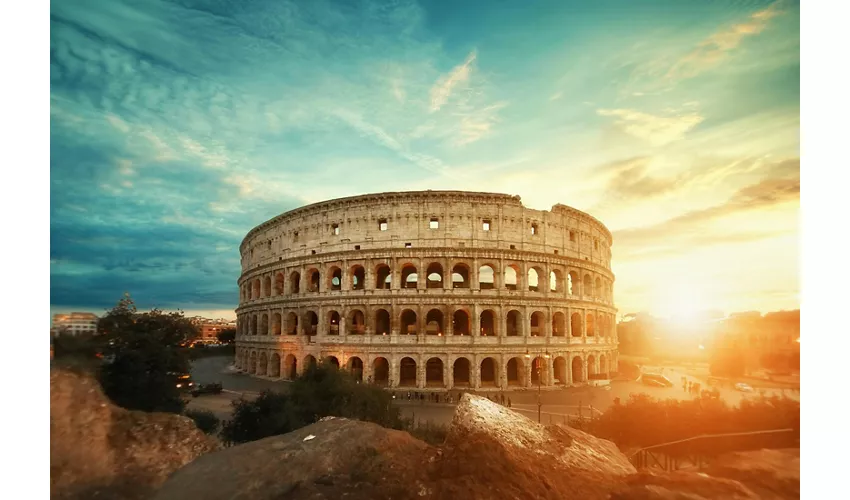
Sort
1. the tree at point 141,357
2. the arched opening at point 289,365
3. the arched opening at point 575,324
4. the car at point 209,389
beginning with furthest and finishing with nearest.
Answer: the arched opening at point 289,365 → the arched opening at point 575,324 → the car at point 209,389 → the tree at point 141,357

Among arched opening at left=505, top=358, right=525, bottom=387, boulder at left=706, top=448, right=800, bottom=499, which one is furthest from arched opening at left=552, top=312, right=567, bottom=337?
boulder at left=706, top=448, right=800, bottom=499

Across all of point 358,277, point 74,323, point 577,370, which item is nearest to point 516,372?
point 577,370

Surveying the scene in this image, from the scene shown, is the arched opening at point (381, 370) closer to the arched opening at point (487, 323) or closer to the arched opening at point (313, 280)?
the arched opening at point (487, 323)

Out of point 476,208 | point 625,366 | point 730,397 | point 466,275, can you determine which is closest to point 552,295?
point 466,275

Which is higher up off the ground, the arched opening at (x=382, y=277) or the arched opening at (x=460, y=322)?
the arched opening at (x=382, y=277)

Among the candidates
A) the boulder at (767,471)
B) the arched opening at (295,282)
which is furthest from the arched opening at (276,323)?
the boulder at (767,471)
